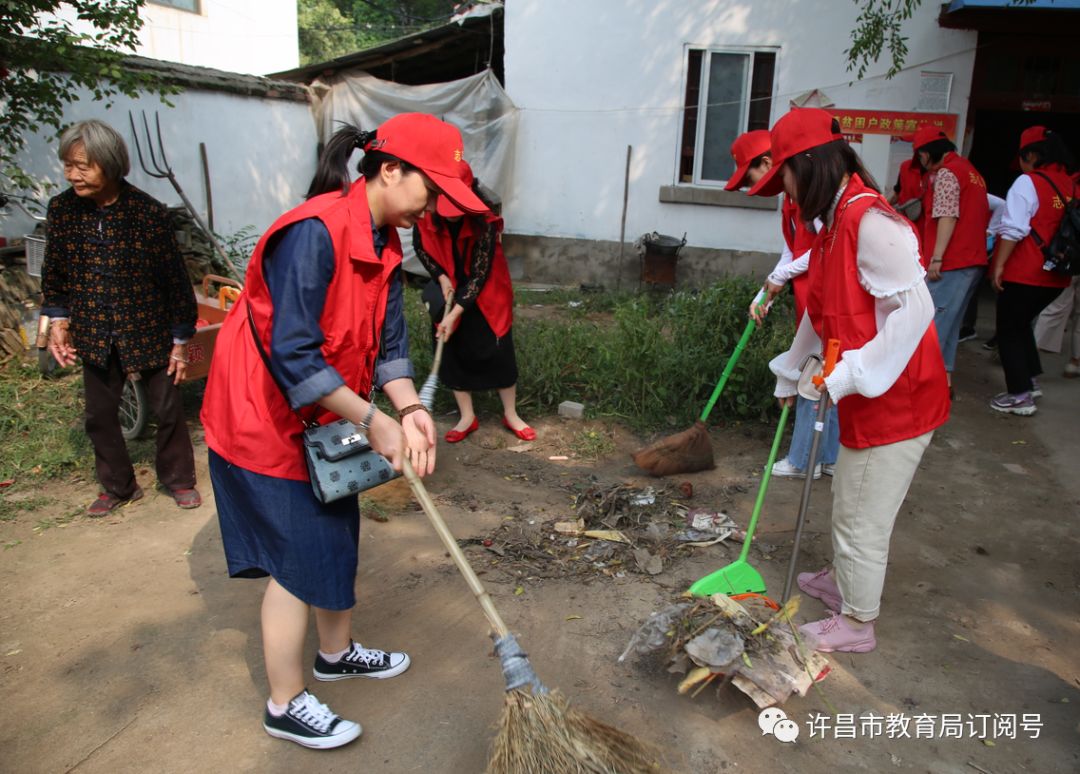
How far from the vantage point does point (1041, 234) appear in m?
5.46

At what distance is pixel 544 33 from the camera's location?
925 centimetres

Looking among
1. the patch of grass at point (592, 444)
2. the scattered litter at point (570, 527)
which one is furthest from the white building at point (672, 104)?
the scattered litter at point (570, 527)

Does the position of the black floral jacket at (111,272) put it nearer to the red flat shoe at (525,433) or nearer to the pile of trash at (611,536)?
the pile of trash at (611,536)

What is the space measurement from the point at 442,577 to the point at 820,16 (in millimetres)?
7786

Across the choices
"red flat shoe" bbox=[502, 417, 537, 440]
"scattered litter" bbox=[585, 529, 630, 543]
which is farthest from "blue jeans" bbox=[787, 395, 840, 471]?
"red flat shoe" bbox=[502, 417, 537, 440]

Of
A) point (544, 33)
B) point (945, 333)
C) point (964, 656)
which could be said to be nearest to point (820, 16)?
point (544, 33)

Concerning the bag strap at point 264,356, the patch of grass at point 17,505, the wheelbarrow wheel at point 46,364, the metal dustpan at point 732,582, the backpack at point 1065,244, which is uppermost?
the backpack at point 1065,244

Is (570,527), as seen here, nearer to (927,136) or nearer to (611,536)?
(611,536)

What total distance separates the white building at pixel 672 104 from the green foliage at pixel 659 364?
3.50 m

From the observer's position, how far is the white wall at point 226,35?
487 inches

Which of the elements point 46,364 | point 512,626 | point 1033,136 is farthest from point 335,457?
point 1033,136

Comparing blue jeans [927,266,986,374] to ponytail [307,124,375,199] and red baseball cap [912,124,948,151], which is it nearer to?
red baseball cap [912,124,948,151]

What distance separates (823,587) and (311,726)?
6.86 ft

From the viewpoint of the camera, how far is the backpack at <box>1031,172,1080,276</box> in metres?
5.35
